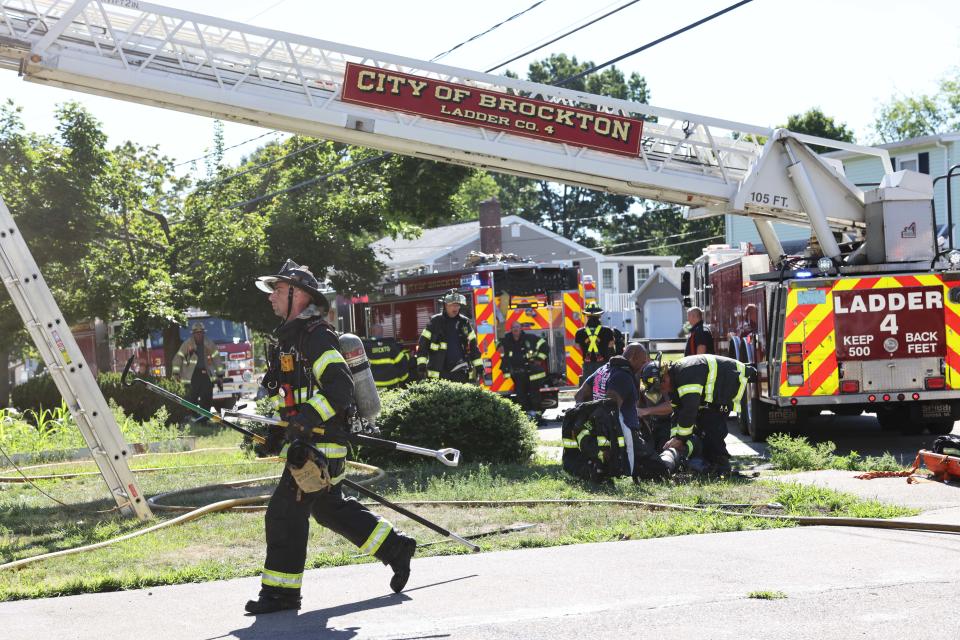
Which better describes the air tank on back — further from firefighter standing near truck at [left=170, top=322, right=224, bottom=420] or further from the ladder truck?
firefighter standing near truck at [left=170, top=322, right=224, bottom=420]

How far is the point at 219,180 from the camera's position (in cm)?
2723

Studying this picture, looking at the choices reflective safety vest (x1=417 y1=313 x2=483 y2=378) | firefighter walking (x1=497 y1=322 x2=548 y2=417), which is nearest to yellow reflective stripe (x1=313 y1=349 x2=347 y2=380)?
reflective safety vest (x1=417 y1=313 x2=483 y2=378)

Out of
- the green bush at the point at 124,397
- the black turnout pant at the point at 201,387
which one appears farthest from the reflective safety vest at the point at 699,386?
the green bush at the point at 124,397

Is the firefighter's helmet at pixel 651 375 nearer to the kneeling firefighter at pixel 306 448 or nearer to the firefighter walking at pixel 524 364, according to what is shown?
the kneeling firefighter at pixel 306 448

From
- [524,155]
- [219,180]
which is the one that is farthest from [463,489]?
[219,180]

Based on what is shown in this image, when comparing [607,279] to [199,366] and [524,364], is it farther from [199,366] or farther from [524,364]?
[199,366]

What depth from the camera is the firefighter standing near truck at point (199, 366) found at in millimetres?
16781

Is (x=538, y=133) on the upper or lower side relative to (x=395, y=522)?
upper

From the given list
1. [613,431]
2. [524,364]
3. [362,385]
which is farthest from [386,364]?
[362,385]

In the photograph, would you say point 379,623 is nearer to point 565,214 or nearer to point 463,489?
point 463,489

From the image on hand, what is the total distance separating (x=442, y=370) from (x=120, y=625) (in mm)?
8302

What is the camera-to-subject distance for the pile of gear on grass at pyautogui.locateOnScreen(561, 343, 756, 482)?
8.80 metres

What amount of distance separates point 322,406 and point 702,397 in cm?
462

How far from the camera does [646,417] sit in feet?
32.1
